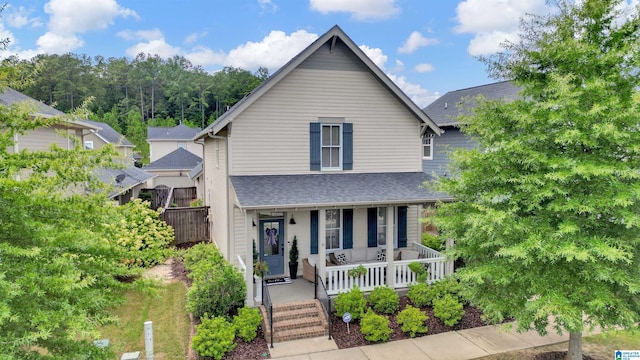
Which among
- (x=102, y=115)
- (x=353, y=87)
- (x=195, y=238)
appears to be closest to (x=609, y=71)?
(x=353, y=87)

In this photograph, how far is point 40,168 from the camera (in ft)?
14.5

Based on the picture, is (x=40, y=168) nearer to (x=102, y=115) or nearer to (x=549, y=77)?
(x=549, y=77)

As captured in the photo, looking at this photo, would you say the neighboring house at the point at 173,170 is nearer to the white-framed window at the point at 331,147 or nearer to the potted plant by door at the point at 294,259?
the potted plant by door at the point at 294,259

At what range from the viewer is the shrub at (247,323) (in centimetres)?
945

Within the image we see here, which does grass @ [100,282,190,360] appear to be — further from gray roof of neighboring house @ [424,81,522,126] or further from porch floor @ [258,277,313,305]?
gray roof of neighboring house @ [424,81,522,126]

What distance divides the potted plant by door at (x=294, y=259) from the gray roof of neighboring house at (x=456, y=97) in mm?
13113

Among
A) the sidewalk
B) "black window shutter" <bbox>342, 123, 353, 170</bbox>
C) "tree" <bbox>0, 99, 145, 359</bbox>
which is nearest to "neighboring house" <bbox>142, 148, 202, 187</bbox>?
"black window shutter" <bbox>342, 123, 353, 170</bbox>

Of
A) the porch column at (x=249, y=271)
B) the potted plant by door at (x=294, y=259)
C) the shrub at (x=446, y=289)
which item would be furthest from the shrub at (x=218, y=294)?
the shrub at (x=446, y=289)

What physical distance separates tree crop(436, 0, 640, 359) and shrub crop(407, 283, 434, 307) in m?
4.00

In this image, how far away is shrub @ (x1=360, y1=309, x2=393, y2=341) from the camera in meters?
9.60

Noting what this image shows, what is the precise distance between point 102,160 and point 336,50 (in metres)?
9.69

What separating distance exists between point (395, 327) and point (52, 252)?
8583 millimetres

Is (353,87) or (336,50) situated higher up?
(336,50)

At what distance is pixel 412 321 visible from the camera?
1002 cm
